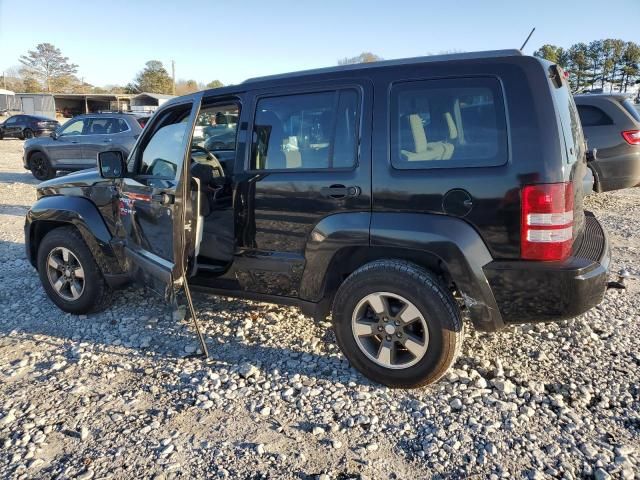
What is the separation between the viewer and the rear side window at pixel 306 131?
3121 millimetres

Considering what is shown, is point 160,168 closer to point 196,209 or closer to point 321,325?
point 196,209

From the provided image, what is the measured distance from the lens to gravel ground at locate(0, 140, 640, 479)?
8.03 ft

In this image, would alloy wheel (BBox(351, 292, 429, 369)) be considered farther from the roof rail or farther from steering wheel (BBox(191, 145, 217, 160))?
steering wheel (BBox(191, 145, 217, 160))

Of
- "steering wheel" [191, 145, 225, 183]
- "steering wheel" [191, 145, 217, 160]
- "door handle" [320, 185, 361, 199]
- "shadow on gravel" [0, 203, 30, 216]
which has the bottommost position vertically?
"shadow on gravel" [0, 203, 30, 216]

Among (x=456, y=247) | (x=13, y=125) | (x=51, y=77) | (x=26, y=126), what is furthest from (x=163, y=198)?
(x=51, y=77)

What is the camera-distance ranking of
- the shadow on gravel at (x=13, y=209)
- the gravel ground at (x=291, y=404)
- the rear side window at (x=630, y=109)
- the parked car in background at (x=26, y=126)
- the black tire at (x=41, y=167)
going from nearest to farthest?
the gravel ground at (x=291, y=404) → the rear side window at (x=630, y=109) → the shadow on gravel at (x=13, y=209) → the black tire at (x=41, y=167) → the parked car in background at (x=26, y=126)

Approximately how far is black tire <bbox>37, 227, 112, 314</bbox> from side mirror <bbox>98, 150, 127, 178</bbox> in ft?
2.38

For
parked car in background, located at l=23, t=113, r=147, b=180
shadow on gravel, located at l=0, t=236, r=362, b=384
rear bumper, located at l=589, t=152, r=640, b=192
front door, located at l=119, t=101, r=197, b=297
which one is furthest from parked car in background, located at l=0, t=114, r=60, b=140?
rear bumper, located at l=589, t=152, r=640, b=192

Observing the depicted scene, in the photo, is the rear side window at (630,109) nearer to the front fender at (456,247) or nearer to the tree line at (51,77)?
the front fender at (456,247)

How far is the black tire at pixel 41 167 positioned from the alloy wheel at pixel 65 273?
1013cm

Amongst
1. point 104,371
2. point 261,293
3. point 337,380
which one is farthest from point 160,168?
point 337,380

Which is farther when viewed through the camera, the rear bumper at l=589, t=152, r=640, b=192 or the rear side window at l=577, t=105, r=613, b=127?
the rear side window at l=577, t=105, r=613, b=127

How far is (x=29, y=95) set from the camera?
47219 millimetres

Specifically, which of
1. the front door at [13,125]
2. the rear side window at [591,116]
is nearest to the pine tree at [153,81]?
the front door at [13,125]
